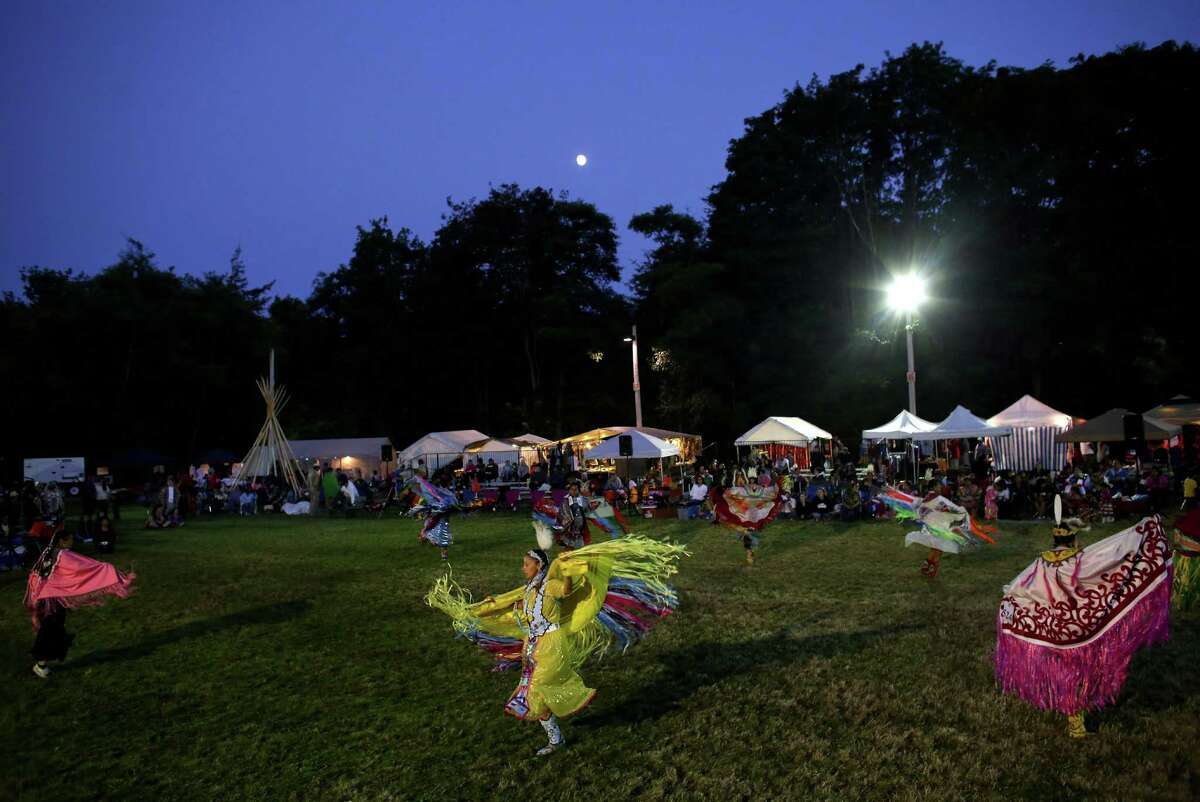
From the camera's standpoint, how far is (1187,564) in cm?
737

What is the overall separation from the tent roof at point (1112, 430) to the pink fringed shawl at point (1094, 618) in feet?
65.2

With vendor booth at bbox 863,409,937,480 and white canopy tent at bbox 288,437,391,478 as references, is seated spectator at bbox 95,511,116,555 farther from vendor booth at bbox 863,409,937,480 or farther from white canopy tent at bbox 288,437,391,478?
white canopy tent at bbox 288,437,391,478

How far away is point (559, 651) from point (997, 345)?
3952 cm

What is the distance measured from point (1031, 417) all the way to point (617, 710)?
25.5 m

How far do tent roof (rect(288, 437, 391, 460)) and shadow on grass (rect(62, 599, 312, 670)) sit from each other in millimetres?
29780

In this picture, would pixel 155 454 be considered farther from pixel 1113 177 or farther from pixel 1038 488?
pixel 1113 177

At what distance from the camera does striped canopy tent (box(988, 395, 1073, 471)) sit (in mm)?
26438

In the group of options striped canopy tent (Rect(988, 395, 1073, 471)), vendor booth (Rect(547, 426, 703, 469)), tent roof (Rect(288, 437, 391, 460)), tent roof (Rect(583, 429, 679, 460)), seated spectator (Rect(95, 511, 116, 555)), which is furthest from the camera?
tent roof (Rect(288, 437, 391, 460))

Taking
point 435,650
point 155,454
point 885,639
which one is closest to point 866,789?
point 885,639

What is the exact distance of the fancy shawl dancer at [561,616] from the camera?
18.0 ft

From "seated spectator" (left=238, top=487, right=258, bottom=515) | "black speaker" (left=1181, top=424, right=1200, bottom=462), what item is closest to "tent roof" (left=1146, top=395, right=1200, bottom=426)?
"black speaker" (left=1181, top=424, right=1200, bottom=462)

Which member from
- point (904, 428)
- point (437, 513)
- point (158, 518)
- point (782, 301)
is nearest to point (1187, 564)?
point (437, 513)

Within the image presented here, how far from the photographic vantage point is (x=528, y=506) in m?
23.9

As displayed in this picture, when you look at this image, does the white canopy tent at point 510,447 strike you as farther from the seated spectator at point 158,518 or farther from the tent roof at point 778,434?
the seated spectator at point 158,518
